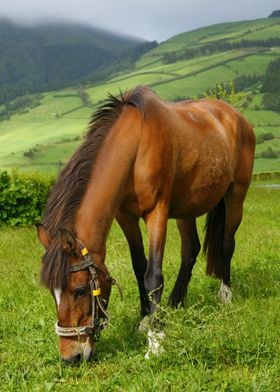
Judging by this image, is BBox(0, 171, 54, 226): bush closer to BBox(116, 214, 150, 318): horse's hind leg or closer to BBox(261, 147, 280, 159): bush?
BBox(116, 214, 150, 318): horse's hind leg

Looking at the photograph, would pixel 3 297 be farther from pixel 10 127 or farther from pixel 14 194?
pixel 10 127

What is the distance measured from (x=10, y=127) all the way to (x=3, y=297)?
186m

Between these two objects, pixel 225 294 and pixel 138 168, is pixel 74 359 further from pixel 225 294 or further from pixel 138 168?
pixel 225 294

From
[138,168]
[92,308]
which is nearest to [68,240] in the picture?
[92,308]

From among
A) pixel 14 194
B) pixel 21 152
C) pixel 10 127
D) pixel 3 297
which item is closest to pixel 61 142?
pixel 21 152

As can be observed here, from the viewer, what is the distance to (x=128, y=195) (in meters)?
5.49

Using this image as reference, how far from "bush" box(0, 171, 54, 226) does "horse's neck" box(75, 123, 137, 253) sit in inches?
474

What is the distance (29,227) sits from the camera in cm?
1705

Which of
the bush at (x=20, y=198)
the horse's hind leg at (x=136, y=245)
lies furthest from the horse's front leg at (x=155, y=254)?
the bush at (x=20, y=198)

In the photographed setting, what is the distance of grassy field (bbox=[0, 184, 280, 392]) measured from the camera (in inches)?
179

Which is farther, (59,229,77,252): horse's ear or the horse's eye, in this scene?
the horse's eye

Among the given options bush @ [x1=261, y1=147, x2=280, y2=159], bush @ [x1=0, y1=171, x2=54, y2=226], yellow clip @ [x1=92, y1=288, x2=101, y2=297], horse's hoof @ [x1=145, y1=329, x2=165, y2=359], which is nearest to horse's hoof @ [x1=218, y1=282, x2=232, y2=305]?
horse's hoof @ [x1=145, y1=329, x2=165, y2=359]

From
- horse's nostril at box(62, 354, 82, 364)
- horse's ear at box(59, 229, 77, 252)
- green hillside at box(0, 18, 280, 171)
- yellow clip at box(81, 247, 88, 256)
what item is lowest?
green hillside at box(0, 18, 280, 171)

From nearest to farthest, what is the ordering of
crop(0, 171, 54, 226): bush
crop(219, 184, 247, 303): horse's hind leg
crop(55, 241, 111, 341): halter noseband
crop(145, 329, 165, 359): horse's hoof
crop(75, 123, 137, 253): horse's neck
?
crop(55, 241, 111, 341): halter noseband
crop(75, 123, 137, 253): horse's neck
crop(145, 329, 165, 359): horse's hoof
crop(219, 184, 247, 303): horse's hind leg
crop(0, 171, 54, 226): bush
